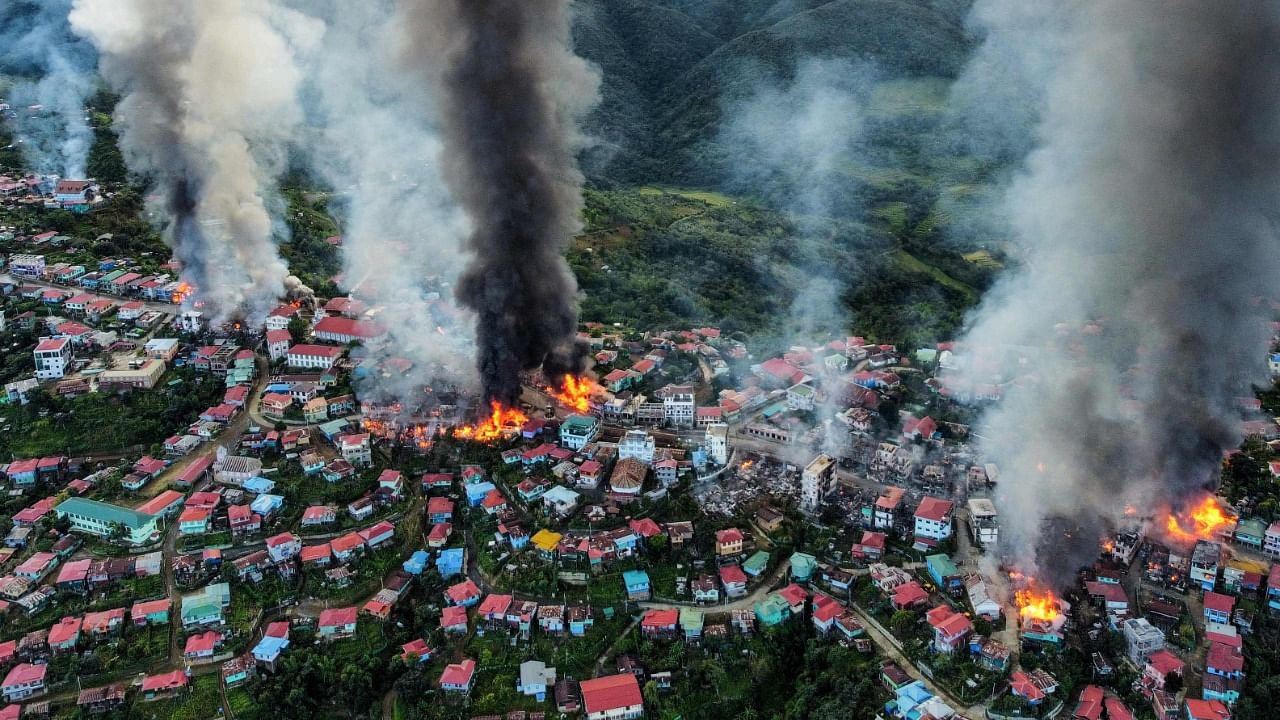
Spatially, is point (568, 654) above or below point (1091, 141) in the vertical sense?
below

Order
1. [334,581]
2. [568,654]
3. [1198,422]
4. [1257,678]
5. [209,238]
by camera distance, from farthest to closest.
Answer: [209,238]
[1198,422]
[334,581]
[568,654]
[1257,678]

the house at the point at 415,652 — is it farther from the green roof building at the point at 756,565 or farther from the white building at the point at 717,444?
the white building at the point at 717,444

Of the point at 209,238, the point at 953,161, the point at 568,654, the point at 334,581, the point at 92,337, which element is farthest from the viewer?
the point at 953,161

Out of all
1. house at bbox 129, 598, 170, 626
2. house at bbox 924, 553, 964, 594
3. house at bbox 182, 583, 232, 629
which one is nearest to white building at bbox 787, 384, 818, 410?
house at bbox 924, 553, 964, 594

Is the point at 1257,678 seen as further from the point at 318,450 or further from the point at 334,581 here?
the point at 318,450

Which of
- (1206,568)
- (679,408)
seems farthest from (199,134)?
(1206,568)

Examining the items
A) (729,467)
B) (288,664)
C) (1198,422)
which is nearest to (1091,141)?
(1198,422)

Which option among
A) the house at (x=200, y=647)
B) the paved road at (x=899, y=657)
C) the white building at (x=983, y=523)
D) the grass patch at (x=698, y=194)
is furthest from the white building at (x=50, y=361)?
the grass patch at (x=698, y=194)

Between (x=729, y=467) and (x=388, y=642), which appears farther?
(x=729, y=467)
